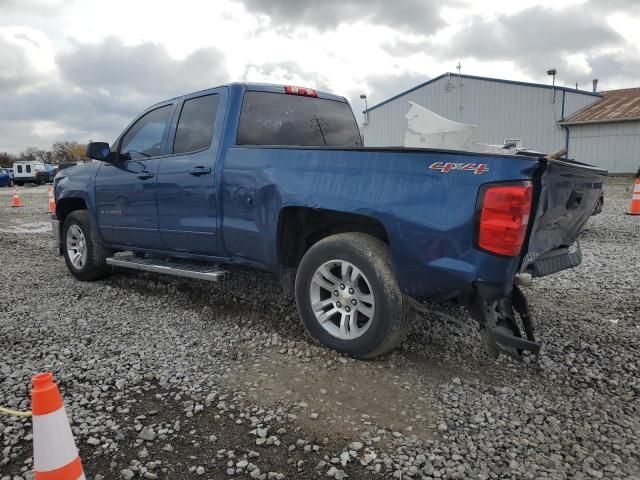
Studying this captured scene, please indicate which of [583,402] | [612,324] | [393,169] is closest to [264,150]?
[393,169]

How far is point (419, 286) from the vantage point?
10.2 feet

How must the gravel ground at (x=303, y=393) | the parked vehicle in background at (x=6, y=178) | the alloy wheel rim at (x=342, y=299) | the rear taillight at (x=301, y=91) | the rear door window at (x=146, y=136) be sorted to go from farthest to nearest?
the parked vehicle in background at (x=6, y=178)
the rear door window at (x=146, y=136)
the rear taillight at (x=301, y=91)
the alloy wheel rim at (x=342, y=299)
the gravel ground at (x=303, y=393)

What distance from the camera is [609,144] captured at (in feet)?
80.0

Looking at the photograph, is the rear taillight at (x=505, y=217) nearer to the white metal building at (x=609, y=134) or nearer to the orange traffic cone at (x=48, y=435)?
the orange traffic cone at (x=48, y=435)

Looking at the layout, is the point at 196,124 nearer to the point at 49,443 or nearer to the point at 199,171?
the point at 199,171

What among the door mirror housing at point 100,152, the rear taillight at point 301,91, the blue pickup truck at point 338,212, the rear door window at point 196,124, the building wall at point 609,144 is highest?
the building wall at point 609,144

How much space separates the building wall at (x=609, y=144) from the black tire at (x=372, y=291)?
2497 centimetres

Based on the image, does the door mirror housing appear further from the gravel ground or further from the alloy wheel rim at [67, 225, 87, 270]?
the gravel ground

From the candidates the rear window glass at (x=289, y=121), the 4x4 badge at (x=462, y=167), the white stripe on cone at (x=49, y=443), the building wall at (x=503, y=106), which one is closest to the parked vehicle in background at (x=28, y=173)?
the building wall at (x=503, y=106)

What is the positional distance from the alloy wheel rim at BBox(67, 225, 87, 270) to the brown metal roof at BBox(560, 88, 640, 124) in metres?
25.1

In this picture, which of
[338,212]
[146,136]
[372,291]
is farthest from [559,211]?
[146,136]

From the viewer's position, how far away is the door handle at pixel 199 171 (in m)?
4.21

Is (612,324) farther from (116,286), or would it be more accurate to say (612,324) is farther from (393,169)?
(116,286)

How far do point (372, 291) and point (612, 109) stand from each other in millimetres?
27124
